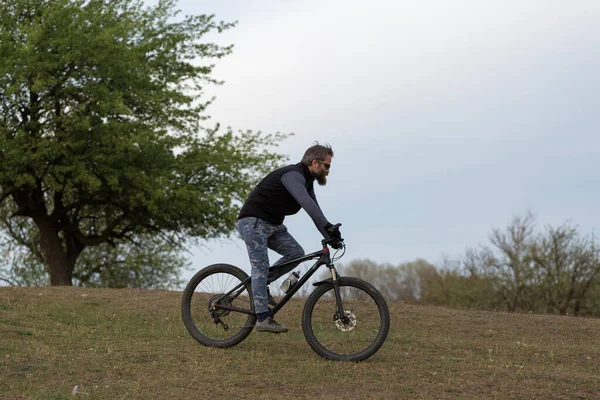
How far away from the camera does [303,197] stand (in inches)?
287

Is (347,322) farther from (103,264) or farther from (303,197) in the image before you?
(103,264)

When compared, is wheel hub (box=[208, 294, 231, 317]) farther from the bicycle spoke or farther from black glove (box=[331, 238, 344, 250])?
black glove (box=[331, 238, 344, 250])

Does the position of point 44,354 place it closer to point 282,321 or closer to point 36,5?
point 282,321

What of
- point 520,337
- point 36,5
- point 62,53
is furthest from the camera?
point 36,5

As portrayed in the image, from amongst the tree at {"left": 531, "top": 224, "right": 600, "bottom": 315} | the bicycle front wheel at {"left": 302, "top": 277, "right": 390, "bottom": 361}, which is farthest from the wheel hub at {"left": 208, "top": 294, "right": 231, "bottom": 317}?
the tree at {"left": 531, "top": 224, "right": 600, "bottom": 315}

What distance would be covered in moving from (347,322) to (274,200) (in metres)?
1.50

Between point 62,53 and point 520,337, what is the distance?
54.2ft

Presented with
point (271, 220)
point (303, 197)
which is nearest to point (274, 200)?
point (271, 220)

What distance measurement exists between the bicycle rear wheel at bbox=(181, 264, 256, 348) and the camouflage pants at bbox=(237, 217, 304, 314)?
0.92ft

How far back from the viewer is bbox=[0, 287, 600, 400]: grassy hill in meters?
6.54

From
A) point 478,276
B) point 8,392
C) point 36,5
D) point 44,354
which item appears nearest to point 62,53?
point 36,5

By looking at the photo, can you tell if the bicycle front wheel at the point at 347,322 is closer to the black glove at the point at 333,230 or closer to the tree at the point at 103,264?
the black glove at the point at 333,230

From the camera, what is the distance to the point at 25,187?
77.5 ft

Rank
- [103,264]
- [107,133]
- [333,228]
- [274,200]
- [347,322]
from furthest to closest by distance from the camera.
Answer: [103,264] → [107,133] → [274,200] → [347,322] → [333,228]
